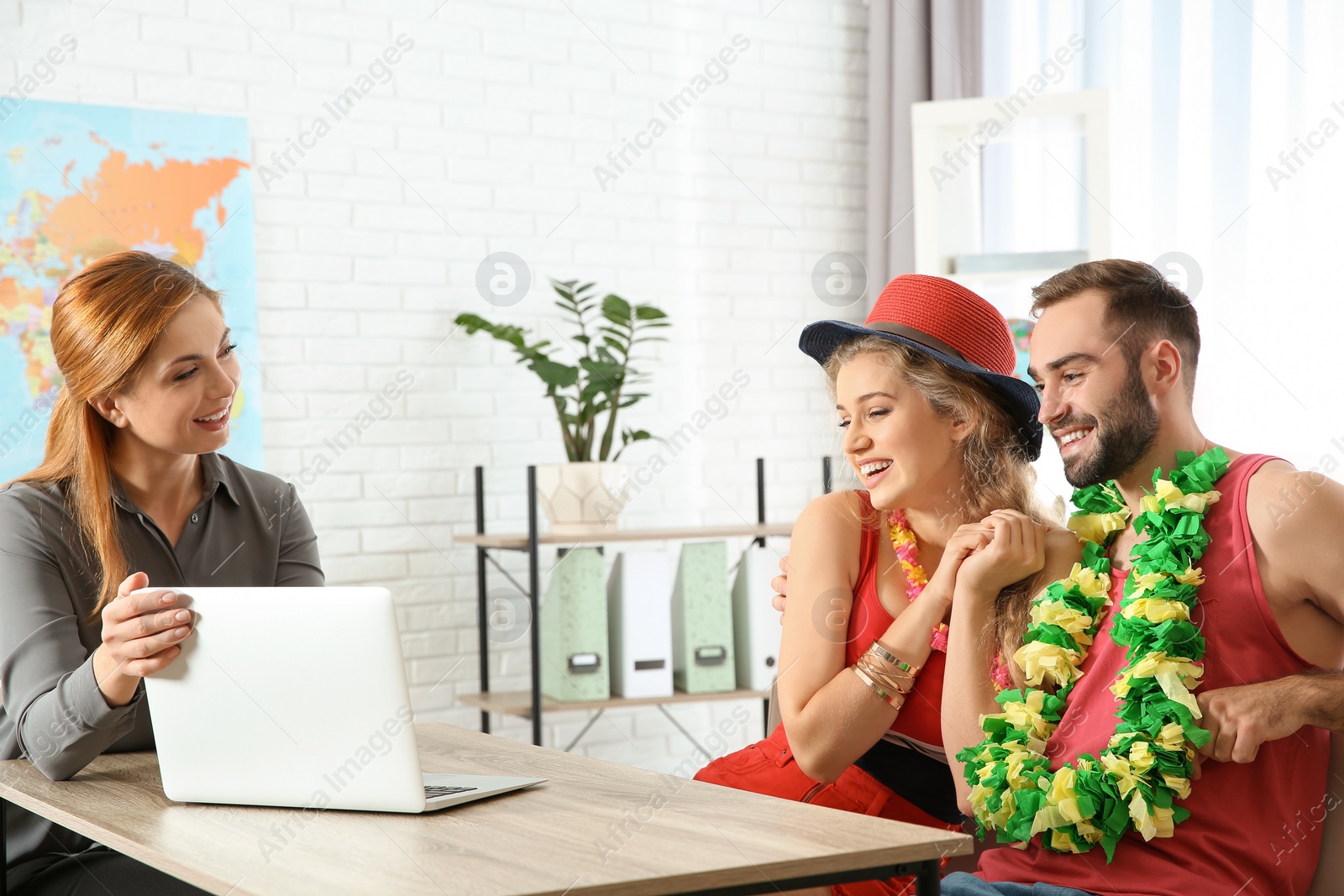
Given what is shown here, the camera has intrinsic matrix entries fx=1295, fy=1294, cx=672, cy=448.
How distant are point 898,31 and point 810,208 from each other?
656 millimetres

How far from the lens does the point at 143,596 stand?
4.89ft

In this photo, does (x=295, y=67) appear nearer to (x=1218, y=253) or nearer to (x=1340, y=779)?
(x=1218, y=253)

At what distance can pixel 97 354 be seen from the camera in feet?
6.48

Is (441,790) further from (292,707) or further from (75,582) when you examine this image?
(75,582)

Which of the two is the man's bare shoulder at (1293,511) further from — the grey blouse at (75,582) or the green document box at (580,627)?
the green document box at (580,627)

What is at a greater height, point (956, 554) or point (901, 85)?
point (901, 85)

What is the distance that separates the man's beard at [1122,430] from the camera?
5.63ft

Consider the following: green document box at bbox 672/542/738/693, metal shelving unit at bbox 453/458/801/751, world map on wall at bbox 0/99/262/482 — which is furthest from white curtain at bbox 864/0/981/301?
world map on wall at bbox 0/99/262/482

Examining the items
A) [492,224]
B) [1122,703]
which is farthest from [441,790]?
[492,224]

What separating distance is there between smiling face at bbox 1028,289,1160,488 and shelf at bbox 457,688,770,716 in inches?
81.2

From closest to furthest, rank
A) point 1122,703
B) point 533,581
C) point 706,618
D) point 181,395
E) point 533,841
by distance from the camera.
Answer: point 533,841, point 1122,703, point 181,395, point 533,581, point 706,618

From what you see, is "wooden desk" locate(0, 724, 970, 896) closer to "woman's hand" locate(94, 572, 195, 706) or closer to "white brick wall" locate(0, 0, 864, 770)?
"woman's hand" locate(94, 572, 195, 706)

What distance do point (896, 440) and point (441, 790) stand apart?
819 mm

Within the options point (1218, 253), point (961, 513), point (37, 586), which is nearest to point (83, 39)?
point (37, 586)
